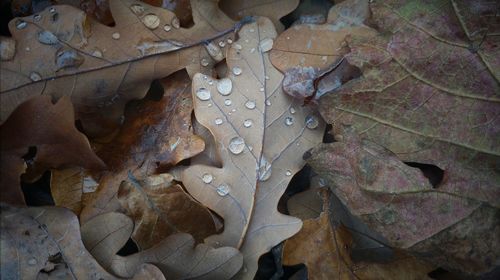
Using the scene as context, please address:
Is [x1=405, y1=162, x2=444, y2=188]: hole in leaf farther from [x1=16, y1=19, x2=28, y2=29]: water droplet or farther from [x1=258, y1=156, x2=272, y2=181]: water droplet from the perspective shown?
[x1=16, y1=19, x2=28, y2=29]: water droplet

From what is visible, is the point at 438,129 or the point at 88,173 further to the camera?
the point at 88,173

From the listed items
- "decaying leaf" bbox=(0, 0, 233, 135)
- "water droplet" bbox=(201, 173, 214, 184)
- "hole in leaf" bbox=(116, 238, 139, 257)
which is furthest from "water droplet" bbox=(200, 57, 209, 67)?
"hole in leaf" bbox=(116, 238, 139, 257)

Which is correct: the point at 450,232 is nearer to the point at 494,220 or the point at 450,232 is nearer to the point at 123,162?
the point at 494,220

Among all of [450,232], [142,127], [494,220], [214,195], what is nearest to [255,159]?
[214,195]

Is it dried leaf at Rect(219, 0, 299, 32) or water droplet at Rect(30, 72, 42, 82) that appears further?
dried leaf at Rect(219, 0, 299, 32)

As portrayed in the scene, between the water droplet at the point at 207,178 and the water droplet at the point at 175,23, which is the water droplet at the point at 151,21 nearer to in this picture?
the water droplet at the point at 175,23

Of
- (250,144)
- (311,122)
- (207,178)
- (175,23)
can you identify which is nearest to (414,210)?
(311,122)

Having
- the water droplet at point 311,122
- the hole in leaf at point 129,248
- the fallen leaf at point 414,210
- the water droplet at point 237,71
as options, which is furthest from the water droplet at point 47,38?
the fallen leaf at point 414,210

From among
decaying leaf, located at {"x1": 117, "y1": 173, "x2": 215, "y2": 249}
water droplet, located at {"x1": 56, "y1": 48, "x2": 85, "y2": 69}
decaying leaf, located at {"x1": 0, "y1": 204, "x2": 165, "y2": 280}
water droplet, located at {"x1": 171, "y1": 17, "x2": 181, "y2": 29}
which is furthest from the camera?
water droplet, located at {"x1": 171, "y1": 17, "x2": 181, "y2": 29}
